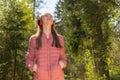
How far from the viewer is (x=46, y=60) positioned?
3.37m

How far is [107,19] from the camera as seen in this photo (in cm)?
1582

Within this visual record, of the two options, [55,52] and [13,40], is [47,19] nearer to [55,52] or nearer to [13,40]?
[55,52]

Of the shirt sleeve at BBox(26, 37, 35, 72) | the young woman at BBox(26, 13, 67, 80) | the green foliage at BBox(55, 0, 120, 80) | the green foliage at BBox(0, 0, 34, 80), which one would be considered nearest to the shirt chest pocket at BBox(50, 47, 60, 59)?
the young woman at BBox(26, 13, 67, 80)

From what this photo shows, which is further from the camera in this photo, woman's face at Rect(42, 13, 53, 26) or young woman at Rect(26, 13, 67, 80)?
woman's face at Rect(42, 13, 53, 26)

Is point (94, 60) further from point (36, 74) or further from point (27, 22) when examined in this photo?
point (36, 74)

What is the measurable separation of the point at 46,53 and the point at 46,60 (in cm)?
8

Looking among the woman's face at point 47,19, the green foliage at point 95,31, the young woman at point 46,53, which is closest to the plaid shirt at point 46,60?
the young woman at point 46,53

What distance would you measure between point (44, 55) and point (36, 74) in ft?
0.74

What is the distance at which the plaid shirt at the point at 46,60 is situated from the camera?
3.33 m

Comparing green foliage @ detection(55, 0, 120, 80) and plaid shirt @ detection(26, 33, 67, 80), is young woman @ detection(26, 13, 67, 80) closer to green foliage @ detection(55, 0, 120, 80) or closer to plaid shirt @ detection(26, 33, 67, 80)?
plaid shirt @ detection(26, 33, 67, 80)

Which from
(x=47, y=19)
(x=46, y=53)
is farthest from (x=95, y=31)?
(x=46, y=53)

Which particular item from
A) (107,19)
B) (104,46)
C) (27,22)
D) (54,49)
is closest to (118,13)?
(107,19)

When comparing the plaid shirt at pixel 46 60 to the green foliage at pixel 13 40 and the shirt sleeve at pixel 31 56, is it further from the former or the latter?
the green foliage at pixel 13 40

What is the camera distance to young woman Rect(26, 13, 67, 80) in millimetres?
3332
